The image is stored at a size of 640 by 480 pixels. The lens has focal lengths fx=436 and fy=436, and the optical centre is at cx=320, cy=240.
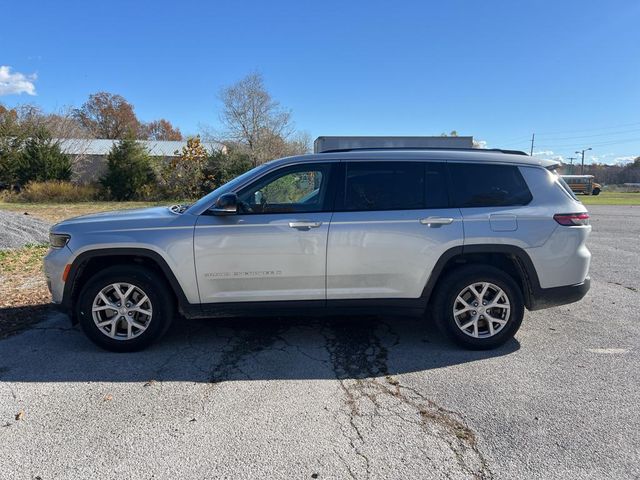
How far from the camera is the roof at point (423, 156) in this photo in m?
4.31

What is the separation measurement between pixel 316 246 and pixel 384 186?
2.95 feet

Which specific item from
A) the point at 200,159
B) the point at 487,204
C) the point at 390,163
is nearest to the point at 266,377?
the point at 390,163

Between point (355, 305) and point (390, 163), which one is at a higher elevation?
point (390, 163)

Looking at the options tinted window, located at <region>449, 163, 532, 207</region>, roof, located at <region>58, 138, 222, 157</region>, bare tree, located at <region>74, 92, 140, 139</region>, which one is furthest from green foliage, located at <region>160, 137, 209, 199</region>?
bare tree, located at <region>74, 92, 140, 139</region>

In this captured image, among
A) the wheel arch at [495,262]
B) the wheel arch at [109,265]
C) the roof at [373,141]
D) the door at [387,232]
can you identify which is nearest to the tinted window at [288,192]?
the door at [387,232]

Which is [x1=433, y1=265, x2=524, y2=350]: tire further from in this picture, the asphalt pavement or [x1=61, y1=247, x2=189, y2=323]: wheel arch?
[x1=61, y1=247, x2=189, y2=323]: wheel arch

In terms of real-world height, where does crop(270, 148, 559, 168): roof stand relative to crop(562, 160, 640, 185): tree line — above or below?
below

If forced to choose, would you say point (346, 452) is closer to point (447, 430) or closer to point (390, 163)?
point (447, 430)

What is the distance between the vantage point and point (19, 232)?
1009 centimetres

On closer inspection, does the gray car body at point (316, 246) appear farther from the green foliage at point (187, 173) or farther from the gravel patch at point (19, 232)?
the green foliage at point (187, 173)

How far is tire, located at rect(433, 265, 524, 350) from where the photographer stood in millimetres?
4164

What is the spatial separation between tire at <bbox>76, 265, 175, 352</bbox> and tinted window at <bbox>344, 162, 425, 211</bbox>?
1.98 metres

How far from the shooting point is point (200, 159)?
2720cm

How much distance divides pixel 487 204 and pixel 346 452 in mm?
2692
